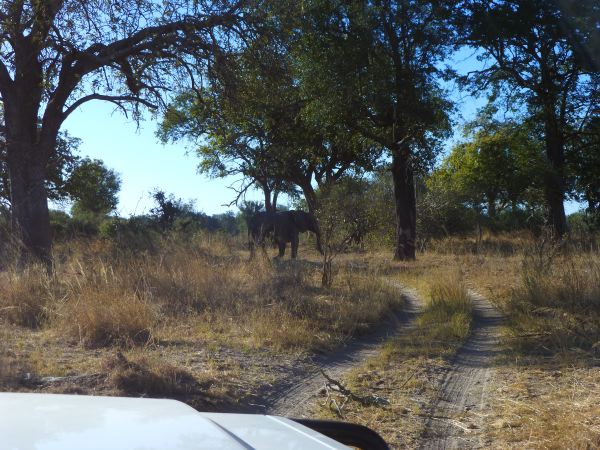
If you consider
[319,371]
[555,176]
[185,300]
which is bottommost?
[319,371]

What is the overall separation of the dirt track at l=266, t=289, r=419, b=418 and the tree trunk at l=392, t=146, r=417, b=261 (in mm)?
8705

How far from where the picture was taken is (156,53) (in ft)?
40.1

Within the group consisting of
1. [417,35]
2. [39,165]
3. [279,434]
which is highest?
[417,35]

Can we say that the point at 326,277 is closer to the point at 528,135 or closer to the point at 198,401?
the point at 198,401

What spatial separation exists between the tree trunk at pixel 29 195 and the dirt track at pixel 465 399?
8.52 meters

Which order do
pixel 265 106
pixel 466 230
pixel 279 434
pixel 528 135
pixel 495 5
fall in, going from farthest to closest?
pixel 466 230
pixel 528 135
pixel 495 5
pixel 265 106
pixel 279 434

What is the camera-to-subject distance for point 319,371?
686 centimetres

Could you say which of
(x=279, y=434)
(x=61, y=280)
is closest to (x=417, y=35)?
→ (x=61, y=280)

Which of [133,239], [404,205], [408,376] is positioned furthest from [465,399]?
[404,205]

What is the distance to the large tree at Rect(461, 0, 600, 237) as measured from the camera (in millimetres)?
16172

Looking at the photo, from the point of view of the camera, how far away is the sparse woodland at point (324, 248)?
19.5 feet

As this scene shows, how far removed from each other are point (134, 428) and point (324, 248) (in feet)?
34.4

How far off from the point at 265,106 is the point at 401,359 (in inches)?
364

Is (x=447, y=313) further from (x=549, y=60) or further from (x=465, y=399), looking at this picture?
(x=549, y=60)
